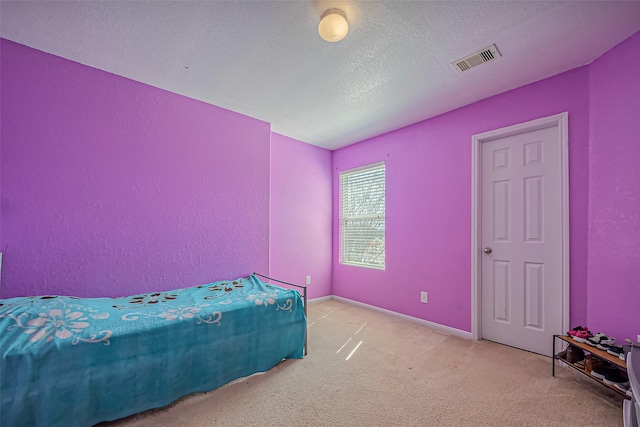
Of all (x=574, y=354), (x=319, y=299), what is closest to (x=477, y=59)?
(x=574, y=354)

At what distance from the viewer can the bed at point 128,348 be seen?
1365 millimetres

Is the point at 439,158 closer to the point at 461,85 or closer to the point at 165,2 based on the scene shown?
the point at 461,85

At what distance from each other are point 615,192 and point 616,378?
124cm

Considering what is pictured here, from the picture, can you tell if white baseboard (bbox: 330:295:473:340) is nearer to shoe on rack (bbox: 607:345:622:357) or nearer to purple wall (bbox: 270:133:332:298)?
purple wall (bbox: 270:133:332:298)

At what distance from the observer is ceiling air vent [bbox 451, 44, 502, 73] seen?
78.6 inches

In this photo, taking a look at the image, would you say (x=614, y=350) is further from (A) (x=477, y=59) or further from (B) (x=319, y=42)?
Answer: (B) (x=319, y=42)

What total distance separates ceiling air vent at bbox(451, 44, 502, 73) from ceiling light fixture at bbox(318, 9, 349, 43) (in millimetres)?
1027

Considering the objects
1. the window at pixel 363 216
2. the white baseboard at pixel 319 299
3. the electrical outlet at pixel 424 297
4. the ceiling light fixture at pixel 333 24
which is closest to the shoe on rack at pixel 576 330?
the electrical outlet at pixel 424 297

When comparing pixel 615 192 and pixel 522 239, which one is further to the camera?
pixel 522 239

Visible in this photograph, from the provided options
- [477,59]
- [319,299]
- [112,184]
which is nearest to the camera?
[477,59]

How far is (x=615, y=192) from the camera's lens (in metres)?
1.94

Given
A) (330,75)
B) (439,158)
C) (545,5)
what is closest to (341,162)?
(439,158)

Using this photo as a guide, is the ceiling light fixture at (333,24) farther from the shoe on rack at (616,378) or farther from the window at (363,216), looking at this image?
the shoe on rack at (616,378)

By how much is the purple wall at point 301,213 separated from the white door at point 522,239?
219 cm
